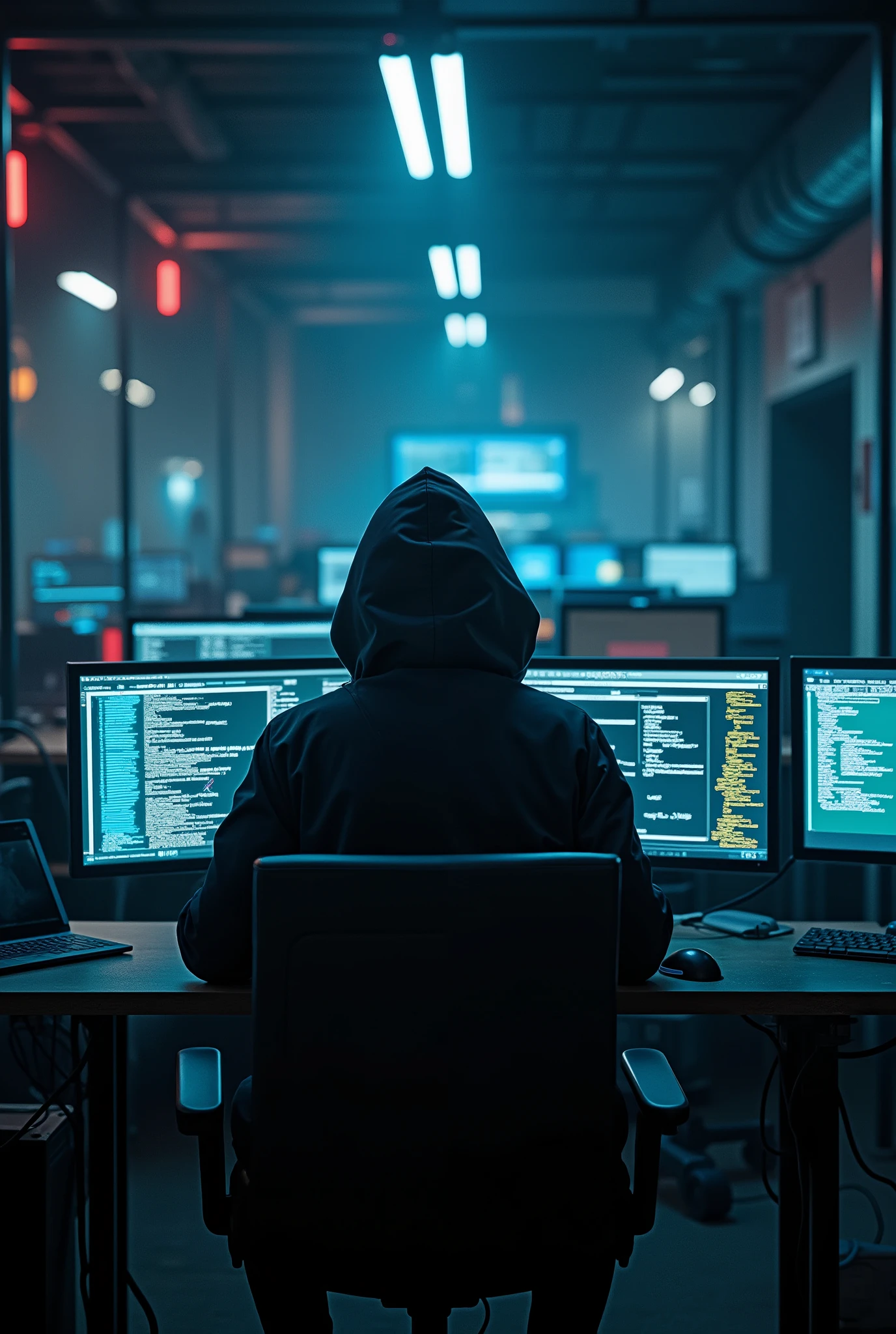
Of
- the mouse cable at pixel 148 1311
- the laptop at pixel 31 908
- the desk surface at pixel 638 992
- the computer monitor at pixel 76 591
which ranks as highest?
the computer monitor at pixel 76 591

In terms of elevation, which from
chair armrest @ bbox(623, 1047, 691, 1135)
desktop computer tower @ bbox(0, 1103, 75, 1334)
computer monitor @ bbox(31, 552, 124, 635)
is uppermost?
computer monitor @ bbox(31, 552, 124, 635)

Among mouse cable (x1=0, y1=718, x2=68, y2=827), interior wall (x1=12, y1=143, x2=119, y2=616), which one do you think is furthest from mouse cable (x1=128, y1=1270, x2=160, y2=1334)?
interior wall (x1=12, y1=143, x2=119, y2=616)

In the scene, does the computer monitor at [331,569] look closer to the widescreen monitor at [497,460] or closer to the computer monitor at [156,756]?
the computer monitor at [156,756]

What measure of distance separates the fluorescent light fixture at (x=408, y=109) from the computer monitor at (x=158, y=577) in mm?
2534

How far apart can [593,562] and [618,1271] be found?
5.23 metres

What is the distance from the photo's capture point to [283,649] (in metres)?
2.89

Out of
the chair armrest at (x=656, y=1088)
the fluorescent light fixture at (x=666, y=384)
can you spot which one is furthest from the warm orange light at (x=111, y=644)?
the fluorescent light fixture at (x=666, y=384)

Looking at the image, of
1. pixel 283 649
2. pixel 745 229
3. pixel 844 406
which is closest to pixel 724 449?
pixel 844 406

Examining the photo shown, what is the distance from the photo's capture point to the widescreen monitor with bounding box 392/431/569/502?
38.8 ft

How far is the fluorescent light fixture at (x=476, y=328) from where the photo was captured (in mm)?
10633

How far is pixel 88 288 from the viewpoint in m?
7.56

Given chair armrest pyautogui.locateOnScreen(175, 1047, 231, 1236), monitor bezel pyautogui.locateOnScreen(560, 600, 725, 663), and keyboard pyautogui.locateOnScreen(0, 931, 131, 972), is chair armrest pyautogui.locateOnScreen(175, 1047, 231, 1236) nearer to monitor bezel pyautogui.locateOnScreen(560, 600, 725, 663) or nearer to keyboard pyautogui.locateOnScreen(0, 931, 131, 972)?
keyboard pyautogui.locateOnScreen(0, 931, 131, 972)

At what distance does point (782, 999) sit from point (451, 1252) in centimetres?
63

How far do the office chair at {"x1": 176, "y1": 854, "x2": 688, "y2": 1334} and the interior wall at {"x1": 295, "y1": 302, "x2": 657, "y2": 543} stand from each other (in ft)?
37.7
